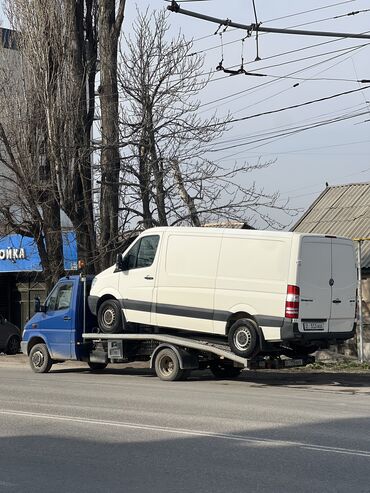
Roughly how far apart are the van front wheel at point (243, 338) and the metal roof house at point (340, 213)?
7.76 metres

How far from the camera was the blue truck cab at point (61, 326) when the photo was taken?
61.1ft

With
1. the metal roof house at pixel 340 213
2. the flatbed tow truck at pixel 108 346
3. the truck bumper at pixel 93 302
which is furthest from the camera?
the metal roof house at pixel 340 213

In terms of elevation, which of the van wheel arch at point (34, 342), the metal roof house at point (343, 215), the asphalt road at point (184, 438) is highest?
the metal roof house at point (343, 215)

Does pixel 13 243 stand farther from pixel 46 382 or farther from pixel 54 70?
pixel 46 382

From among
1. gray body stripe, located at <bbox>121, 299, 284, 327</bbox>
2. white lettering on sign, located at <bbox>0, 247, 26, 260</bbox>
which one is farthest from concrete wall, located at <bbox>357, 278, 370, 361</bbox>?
white lettering on sign, located at <bbox>0, 247, 26, 260</bbox>

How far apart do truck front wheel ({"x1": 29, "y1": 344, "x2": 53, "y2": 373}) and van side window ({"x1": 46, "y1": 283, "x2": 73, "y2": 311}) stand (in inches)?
38.1

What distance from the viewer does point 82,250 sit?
931 inches

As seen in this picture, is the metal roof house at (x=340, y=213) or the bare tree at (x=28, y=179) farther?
the bare tree at (x=28, y=179)

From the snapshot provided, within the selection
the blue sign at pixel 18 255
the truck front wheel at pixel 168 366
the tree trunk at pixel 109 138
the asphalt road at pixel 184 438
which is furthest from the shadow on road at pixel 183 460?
the blue sign at pixel 18 255

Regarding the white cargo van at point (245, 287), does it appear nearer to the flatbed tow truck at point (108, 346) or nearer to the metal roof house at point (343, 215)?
the flatbed tow truck at point (108, 346)

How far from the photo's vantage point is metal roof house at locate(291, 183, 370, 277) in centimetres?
2352

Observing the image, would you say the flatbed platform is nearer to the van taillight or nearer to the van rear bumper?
the van rear bumper

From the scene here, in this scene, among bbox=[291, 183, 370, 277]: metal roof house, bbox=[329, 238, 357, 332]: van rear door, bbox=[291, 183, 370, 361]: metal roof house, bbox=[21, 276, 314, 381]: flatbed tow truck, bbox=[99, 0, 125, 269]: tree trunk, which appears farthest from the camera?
bbox=[291, 183, 370, 277]: metal roof house

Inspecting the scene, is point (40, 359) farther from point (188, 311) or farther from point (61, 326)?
point (188, 311)
